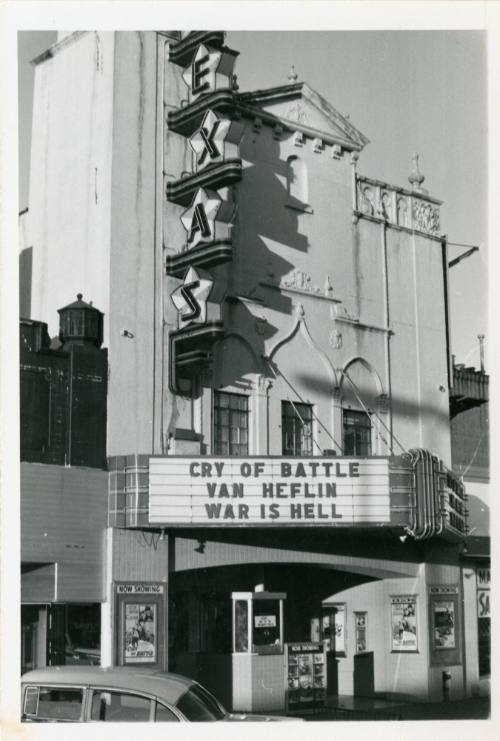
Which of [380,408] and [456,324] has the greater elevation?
[456,324]

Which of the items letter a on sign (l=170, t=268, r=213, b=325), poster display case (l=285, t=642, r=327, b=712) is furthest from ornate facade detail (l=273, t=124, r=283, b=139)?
poster display case (l=285, t=642, r=327, b=712)

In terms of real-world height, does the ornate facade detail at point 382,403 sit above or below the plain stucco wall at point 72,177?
below

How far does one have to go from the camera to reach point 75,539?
1678cm

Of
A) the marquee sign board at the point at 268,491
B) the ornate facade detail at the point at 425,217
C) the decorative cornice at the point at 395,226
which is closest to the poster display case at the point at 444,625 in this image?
the marquee sign board at the point at 268,491

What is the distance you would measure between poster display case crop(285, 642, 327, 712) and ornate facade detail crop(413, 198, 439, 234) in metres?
9.00

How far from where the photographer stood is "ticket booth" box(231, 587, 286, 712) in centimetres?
1858

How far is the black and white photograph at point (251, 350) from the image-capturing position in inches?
645

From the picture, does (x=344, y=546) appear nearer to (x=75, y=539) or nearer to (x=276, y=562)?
(x=276, y=562)

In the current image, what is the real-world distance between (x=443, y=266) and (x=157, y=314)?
7.64m

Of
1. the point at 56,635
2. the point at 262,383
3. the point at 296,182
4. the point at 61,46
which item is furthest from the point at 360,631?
the point at 61,46

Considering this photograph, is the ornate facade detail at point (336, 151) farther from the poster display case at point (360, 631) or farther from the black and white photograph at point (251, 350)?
the poster display case at point (360, 631)

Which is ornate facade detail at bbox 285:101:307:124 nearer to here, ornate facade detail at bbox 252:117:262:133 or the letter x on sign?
ornate facade detail at bbox 252:117:262:133

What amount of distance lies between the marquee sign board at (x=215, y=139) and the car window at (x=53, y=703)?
30.8ft
